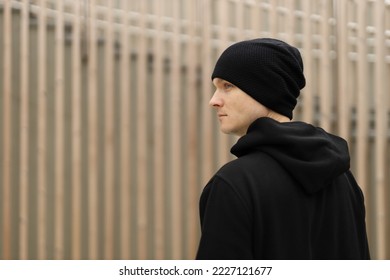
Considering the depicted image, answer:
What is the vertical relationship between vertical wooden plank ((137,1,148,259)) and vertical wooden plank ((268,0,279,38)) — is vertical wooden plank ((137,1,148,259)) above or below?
below

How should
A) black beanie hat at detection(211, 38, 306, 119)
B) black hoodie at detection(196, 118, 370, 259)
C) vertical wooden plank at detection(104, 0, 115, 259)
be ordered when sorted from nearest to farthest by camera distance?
black hoodie at detection(196, 118, 370, 259), black beanie hat at detection(211, 38, 306, 119), vertical wooden plank at detection(104, 0, 115, 259)

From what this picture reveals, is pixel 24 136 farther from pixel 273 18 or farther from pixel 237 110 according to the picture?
pixel 237 110

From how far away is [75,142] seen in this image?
279cm

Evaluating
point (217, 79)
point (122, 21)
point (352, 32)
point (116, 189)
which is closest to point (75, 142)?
point (116, 189)

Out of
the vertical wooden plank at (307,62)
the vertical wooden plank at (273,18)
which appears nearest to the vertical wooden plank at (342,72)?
the vertical wooden plank at (307,62)

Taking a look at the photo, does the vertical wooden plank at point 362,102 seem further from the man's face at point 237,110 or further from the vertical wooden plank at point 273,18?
the man's face at point 237,110

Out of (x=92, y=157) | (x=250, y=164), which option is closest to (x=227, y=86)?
(x=250, y=164)

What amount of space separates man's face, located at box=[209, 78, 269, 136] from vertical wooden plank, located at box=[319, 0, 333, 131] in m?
1.85

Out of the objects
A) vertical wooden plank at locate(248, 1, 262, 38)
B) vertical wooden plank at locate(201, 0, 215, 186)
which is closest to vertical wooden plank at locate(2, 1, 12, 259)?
vertical wooden plank at locate(201, 0, 215, 186)

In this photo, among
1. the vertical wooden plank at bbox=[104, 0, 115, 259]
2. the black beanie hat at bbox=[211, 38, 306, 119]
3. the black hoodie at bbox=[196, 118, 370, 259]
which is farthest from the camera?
the vertical wooden plank at bbox=[104, 0, 115, 259]

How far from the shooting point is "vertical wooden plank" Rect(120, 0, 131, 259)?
277 cm

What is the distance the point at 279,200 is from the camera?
3.17ft

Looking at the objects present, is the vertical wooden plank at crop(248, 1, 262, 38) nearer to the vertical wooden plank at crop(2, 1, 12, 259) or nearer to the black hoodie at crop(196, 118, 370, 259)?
the vertical wooden plank at crop(2, 1, 12, 259)
